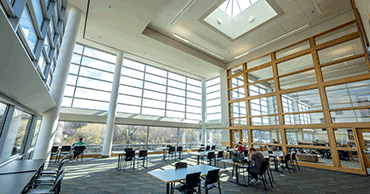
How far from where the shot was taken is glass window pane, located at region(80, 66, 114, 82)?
9821 millimetres

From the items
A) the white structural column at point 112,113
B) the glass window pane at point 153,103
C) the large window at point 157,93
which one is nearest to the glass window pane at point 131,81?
the large window at point 157,93

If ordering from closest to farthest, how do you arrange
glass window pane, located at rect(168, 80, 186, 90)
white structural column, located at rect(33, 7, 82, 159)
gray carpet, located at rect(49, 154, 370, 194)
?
gray carpet, located at rect(49, 154, 370, 194)
white structural column, located at rect(33, 7, 82, 159)
glass window pane, located at rect(168, 80, 186, 90)

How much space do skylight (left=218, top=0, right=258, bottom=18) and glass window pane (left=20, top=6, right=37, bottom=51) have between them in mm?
7826

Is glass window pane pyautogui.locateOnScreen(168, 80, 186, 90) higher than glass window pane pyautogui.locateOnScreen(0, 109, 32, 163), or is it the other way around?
glass window pane pyautogui.locateOnScreen(168, 80, 186, 90)

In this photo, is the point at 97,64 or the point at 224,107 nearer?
the point at 97,64

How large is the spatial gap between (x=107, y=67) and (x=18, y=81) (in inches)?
349

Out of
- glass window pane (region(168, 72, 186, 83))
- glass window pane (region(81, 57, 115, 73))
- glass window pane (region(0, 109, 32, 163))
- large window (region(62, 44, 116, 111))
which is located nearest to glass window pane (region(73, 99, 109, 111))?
large window (region(62, 44, 116, 111))

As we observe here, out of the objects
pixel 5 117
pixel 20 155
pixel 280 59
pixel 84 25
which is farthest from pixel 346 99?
pixel 84 25

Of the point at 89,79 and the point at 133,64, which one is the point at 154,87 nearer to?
the point at 133,64

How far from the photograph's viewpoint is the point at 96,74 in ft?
33.4

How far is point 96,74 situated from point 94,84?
2.37ft

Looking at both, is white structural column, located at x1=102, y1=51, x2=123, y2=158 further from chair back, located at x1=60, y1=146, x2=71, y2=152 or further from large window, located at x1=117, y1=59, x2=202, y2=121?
chair back, located at x1=60, y1=146, x2=71, y2=152

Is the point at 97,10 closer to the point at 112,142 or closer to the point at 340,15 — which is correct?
the point at 112,142

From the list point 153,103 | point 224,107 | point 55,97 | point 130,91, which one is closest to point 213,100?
point 224,107
